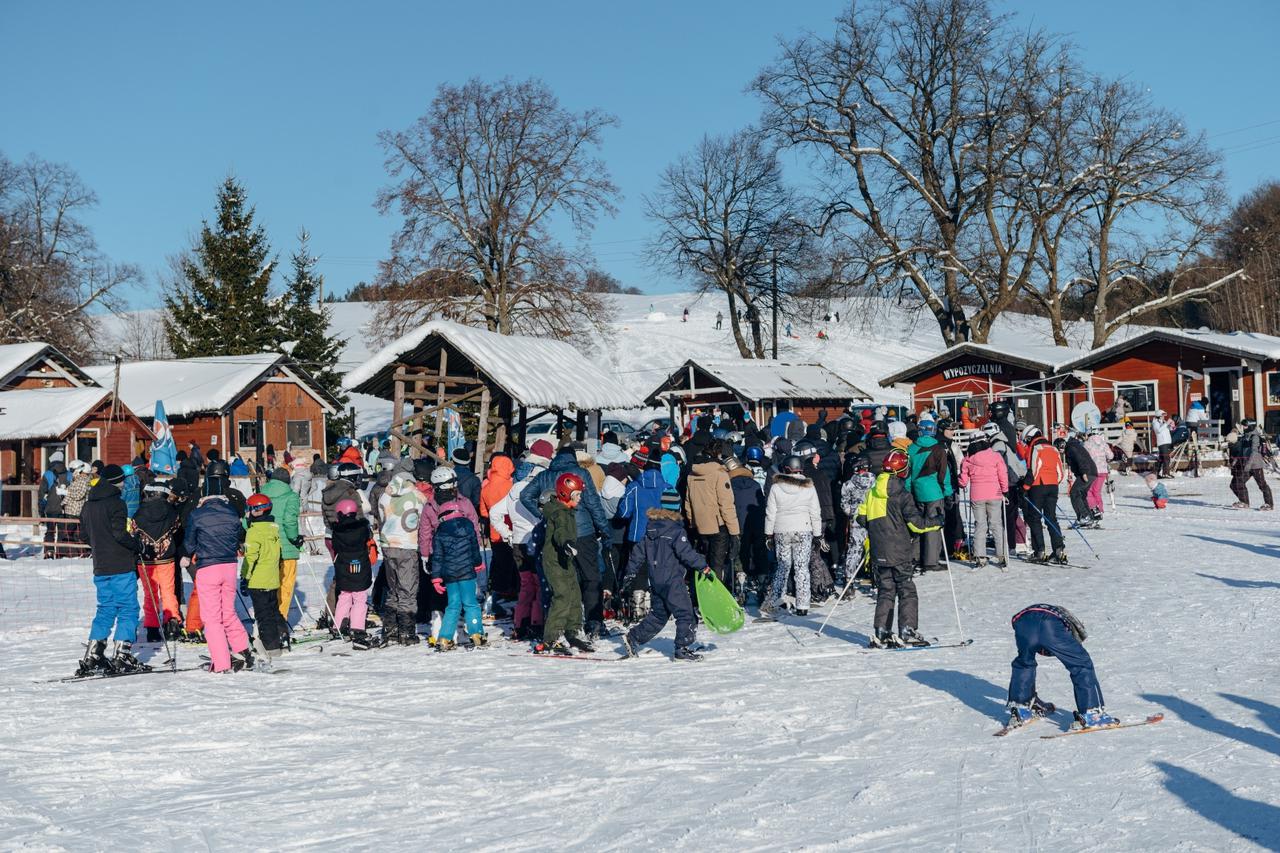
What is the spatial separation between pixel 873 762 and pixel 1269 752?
230cm

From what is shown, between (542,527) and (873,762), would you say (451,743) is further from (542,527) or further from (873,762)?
(542,527)

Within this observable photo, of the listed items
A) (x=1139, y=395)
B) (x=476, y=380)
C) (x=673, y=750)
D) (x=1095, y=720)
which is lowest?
(x=673, y=750)

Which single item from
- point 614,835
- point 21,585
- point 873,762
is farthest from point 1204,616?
point 21,585

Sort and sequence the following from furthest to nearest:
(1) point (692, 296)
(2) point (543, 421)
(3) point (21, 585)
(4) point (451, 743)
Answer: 1. (1) point (692, 296)
2. (2) point (543, 421)
3. (3) point (21, 585)
4. (4) point (451, 743)

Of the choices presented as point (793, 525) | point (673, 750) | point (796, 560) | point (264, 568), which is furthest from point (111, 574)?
point (796, 560)

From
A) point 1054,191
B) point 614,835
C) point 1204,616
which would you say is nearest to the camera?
point 614,835

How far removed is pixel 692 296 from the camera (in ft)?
384

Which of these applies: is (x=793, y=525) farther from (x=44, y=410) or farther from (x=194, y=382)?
(x=194, y=382)

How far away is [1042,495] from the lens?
1600cm

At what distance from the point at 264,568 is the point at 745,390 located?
101ft

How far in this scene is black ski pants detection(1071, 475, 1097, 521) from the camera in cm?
1842

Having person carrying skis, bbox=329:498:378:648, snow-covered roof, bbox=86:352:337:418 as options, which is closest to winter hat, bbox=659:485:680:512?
person carrying skis, bbox=329:498:378:648

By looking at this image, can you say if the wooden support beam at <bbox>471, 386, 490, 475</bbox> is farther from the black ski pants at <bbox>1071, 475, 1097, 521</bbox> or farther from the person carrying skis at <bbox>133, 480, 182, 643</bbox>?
the black ski pants at <bbox>1071, 475, 1097, 521</bbox>

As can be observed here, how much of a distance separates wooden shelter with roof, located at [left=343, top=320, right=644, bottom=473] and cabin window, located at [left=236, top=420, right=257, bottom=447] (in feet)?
57.9
